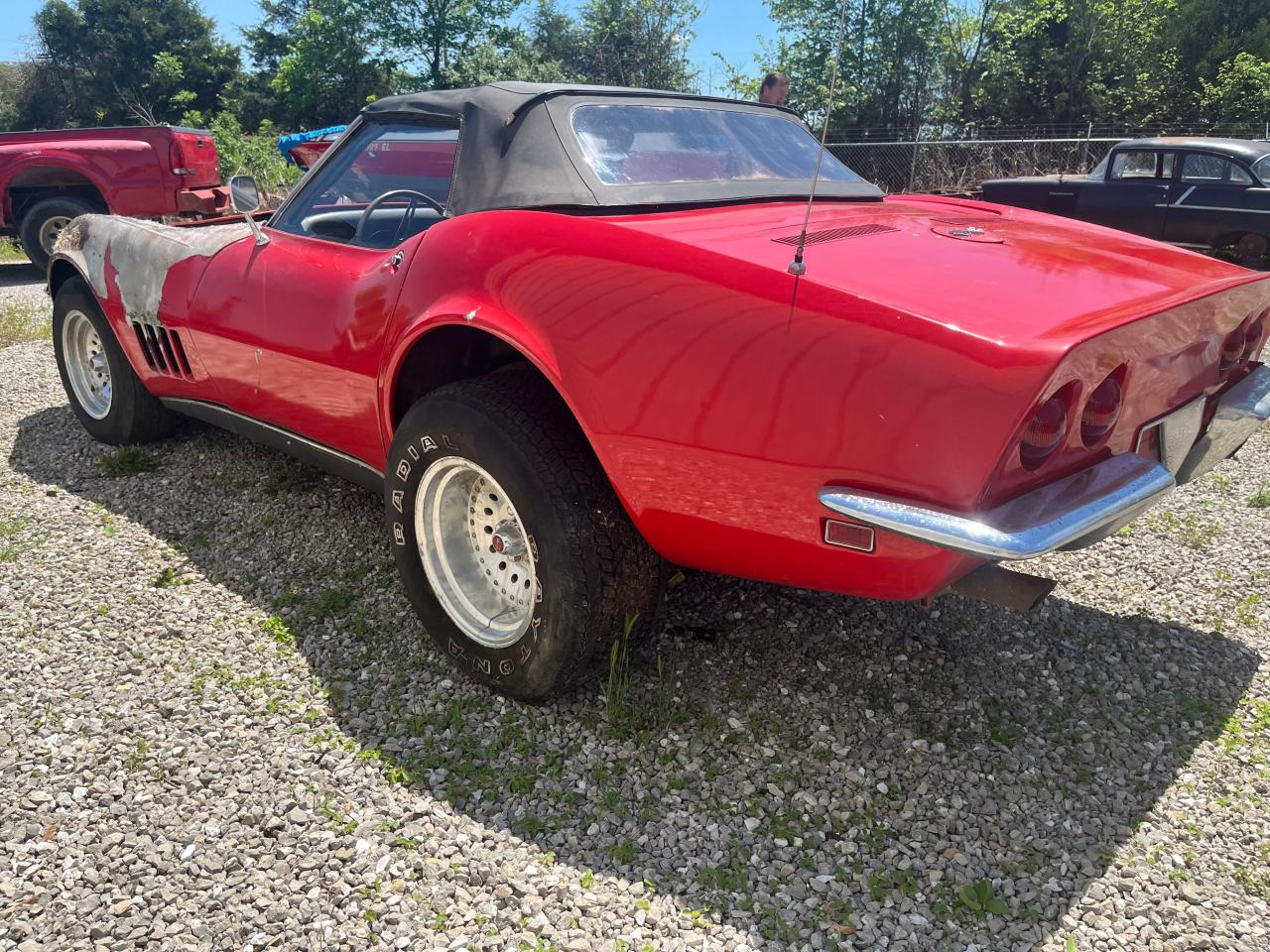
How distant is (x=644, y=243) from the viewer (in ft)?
6.37

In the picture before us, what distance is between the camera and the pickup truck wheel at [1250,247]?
905cm

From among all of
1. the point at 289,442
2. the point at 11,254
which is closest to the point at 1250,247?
the point at 289,442

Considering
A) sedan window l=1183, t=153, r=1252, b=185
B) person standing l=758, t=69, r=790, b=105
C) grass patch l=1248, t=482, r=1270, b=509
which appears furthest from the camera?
sedan window l=1183, t=153, r=1252, b=185

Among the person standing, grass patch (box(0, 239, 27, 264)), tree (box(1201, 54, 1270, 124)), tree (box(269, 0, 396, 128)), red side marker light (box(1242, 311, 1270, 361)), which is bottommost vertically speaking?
grass patch (box(0, 239, 27, 264))

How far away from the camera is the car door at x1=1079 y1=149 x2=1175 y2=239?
9.63m

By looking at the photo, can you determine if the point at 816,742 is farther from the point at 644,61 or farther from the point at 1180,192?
the point at 644,61

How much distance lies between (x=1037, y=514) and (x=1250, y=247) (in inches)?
377

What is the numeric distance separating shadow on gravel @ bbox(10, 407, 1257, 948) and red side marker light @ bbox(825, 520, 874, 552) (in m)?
0.69

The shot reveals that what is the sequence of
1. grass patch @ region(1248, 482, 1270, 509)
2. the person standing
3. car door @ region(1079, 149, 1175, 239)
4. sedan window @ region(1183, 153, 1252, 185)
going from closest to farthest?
grass patch @ region(1248, 482, 1270, 509) < the person standing < sedan window @ region(1183, 153, 1252, 185) < car door @ region(1079, 149, 1175, 239)

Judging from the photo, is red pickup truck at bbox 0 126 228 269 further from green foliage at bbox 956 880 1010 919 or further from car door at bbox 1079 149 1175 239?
green foliage at bbox 956 880 1010 919

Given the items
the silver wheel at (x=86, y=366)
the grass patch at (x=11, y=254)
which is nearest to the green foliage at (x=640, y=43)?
the grass patch at (x=11, y=254)

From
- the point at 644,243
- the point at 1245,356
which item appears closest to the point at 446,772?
the point at 644,243

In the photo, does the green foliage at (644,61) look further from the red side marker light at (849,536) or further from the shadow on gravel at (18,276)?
the red side marker light at (849,536)

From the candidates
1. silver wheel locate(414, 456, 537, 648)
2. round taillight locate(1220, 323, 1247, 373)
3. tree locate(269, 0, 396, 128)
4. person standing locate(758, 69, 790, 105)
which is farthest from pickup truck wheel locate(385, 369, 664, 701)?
tree locate(269, 0, 396, 128)
